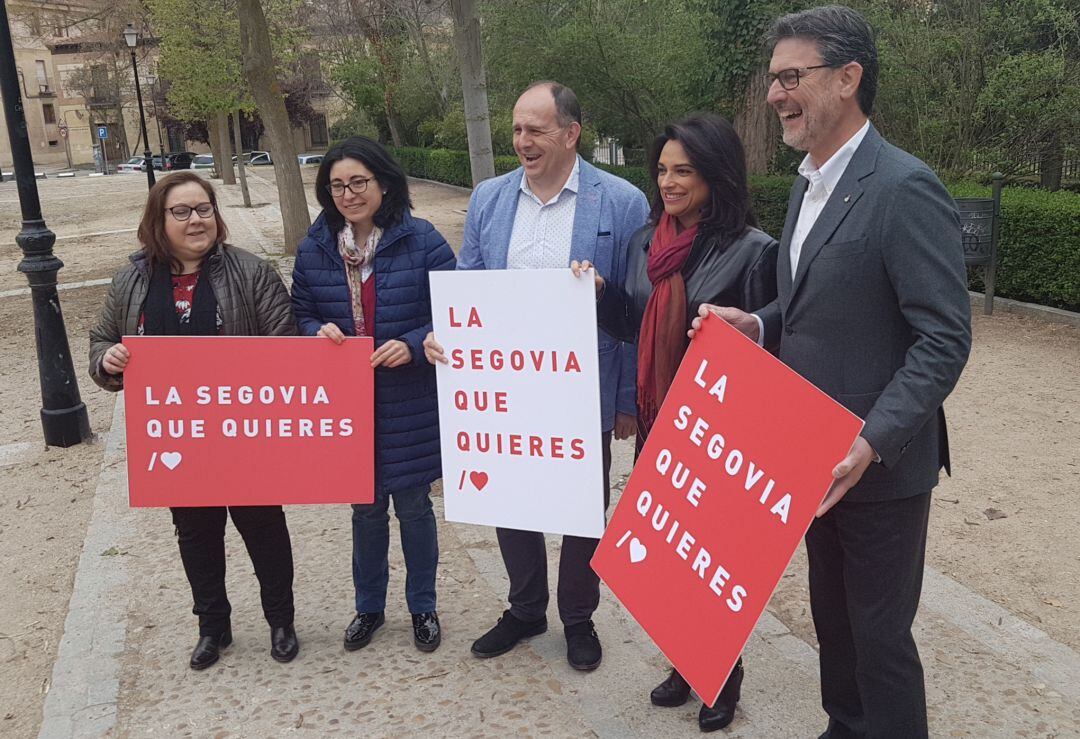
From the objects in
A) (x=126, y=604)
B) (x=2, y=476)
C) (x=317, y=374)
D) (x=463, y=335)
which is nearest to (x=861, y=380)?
(x=463, y=335)

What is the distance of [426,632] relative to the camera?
→ 3.60 metres

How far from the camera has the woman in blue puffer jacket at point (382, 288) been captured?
3276 mm

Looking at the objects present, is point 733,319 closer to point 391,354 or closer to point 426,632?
point 391,354

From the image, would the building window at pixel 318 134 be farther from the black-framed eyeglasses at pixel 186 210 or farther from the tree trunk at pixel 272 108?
the black-framed eyeglasses at pixel 186 210

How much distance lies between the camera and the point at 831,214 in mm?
2264

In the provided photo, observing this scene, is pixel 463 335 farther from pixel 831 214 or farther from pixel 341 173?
pixel 831 214

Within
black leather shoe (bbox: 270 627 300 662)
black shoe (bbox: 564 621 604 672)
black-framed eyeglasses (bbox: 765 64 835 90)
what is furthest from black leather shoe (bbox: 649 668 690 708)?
black-framed eyeglasses (bbox: 765 64 835 90)

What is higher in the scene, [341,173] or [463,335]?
[341,173]

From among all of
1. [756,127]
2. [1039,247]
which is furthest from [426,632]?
[756,127]

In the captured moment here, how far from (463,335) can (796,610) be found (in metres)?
1.84

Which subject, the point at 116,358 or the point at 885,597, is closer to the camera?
the point at 885,597

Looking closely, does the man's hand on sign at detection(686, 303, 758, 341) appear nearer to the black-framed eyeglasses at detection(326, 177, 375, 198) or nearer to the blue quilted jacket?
the blue quilted jacket

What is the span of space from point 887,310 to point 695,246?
2.42ft

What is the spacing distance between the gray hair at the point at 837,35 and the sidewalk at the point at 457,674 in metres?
2.07
